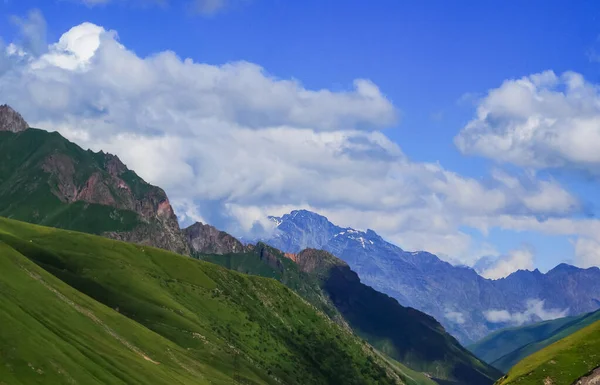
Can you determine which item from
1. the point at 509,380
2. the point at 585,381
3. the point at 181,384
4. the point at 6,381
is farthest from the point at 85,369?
the point at 585,381

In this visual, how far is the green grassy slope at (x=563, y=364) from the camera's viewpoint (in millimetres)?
174125

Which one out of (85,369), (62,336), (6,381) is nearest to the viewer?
(6,381)

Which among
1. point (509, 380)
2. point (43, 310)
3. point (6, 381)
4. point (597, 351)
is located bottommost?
point (6, 381)

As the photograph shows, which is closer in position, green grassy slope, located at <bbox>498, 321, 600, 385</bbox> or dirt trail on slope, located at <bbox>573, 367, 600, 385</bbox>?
dirt trail on slope, located at <bbox>573, 367, 600, 385</bbox>

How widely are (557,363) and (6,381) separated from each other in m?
124

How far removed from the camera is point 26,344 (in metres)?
157

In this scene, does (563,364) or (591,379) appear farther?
(563,364)

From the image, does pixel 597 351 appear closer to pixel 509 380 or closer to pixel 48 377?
pixel 509 380

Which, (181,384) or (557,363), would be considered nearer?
(557,363)

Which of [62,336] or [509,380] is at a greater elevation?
[509,380]

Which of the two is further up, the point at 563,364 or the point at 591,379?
the point at 563,364

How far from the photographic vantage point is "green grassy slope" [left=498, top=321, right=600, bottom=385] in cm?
17412

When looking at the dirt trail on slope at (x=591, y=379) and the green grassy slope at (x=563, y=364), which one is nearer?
the dirt trail on slope at (x=591, y=379)

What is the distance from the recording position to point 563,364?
181 m
